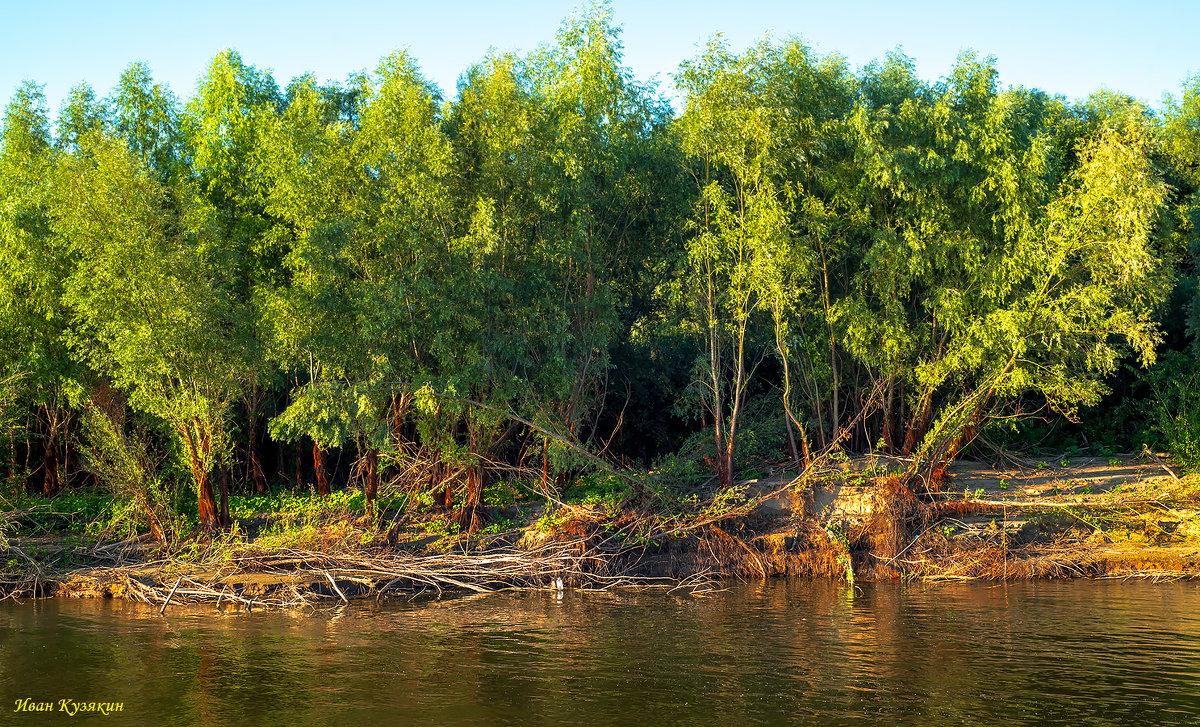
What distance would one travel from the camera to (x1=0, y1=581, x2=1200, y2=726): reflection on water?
12.9 m

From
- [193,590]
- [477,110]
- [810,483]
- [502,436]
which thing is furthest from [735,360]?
[193,590]

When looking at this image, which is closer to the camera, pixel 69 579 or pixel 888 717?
pixel 888 717

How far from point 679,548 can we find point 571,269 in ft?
26.3

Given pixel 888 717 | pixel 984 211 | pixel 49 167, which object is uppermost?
pixel 49 167

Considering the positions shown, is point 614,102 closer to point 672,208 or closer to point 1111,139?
point 672,208

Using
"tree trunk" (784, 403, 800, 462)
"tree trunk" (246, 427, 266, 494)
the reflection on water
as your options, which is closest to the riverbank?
the reflection on water

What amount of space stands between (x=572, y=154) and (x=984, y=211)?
12.0 m

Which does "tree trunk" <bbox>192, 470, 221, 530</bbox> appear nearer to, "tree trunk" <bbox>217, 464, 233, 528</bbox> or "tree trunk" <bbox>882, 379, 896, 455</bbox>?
"tree trunk" <bbox>217, 464, 233, 528</bbox>

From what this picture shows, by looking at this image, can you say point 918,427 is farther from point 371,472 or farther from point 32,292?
point 32,292

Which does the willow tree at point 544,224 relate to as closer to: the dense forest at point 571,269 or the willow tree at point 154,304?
the dense forest at point 571,269

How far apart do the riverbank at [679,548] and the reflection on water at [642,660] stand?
1331 millimetres

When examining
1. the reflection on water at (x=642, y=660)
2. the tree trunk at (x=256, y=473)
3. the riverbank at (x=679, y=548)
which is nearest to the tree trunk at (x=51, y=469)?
the tree trunk at (x=256, y=473)

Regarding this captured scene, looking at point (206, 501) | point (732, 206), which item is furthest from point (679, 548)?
point (206, 501)

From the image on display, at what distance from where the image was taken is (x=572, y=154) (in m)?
23.8
